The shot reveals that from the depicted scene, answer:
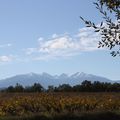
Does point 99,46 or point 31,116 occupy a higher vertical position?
point 99,46

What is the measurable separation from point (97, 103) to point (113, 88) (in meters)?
33.7

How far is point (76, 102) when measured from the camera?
27.7 metres

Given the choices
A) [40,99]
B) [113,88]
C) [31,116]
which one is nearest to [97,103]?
[40,99]

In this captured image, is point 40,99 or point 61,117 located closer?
point 61,117

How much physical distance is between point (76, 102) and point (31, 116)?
7.15 meters

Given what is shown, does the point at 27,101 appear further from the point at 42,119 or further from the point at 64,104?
the point at 42,119

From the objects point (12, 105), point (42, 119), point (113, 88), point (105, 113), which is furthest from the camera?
point (113, 88)

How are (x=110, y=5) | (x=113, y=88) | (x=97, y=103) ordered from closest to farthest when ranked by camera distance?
(x=110, y=5)
(x=97, y=103)
(x=113, y=88)

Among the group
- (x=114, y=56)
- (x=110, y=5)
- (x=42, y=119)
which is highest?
(x=110, y=5)

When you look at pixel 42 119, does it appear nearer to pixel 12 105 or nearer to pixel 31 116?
pixel 31 116

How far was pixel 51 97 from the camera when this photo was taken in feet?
92.2

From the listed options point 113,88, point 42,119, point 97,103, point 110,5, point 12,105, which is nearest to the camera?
point 110,5

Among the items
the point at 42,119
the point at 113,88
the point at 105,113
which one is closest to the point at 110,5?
the point at 42,119

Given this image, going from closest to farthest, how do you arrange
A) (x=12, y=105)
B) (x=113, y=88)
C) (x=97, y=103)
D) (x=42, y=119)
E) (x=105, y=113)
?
(x=42, y=119) < (x=105, y=113) < (x=12, y=105) < (x=97, y=103) < (x=113, y=88)
